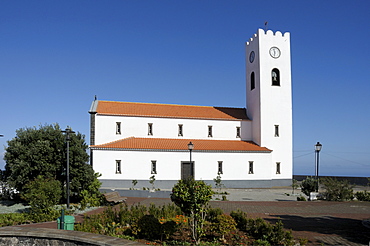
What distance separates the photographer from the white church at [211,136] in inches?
1369

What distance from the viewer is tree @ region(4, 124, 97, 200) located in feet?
68.0

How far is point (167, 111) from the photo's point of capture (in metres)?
40.5

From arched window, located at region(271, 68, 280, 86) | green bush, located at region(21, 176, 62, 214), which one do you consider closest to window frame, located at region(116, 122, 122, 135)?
arched window, located at region(271, 68, 280, 86)

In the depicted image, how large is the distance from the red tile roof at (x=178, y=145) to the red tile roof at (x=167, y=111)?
10.3 ft

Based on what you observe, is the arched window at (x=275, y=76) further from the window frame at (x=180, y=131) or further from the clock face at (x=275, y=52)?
the window frame at (x=180, y=131)

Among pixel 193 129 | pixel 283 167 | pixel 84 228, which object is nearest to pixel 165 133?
pixel 193 129

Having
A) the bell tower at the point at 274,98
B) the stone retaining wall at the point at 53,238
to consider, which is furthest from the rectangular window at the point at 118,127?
the stone retaining wall at the point at 53,238

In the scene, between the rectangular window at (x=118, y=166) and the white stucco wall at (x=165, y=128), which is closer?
the rectangular window at (x=118, y=166)

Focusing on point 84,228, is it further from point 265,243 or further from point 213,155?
point 213,155

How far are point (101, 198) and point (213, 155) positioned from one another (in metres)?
17.5

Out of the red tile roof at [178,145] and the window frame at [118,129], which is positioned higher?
the window frame at [118,129]

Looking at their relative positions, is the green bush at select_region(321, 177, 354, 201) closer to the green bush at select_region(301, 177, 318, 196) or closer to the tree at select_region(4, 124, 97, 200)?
the green bush at select_region(301, 177, 318, 196)

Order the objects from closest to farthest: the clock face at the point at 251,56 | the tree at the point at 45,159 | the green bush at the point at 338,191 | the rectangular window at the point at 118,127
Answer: the tree at the point at 45,159
the green bush at the point at 338,191
the rectangular window at the point at 118,127
the clock face at the point at 251,56

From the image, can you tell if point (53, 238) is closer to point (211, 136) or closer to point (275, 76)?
point (211, 136)
